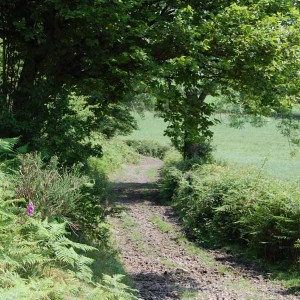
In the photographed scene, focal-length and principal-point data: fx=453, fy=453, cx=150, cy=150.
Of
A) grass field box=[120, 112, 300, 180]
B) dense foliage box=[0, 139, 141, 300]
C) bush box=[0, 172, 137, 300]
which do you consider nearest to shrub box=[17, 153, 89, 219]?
dense foliage box=[0, 139, 141, 300]

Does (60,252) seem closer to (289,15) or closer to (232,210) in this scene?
(289,15)

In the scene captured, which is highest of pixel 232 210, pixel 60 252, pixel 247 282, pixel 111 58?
pixel 111 58

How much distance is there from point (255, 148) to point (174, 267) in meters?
33.8

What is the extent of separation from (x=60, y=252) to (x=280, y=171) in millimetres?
23981

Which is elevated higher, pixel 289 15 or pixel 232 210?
pixel 289 15

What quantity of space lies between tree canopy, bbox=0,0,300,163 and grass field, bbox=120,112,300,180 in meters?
11.1

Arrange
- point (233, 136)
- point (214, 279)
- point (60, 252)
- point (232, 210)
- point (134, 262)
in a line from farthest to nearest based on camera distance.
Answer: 1. point (233, 136)
2. point (232, 210)
3. point (134, 262)
4. point (214, 279)
5. point (60, 252)

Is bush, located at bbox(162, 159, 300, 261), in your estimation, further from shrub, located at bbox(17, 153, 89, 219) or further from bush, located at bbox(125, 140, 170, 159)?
bush, located at bbox(125, 140, 170, 159)

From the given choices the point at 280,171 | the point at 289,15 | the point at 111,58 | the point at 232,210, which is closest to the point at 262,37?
the point at 289,15

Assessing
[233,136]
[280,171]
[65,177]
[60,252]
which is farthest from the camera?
[233,136]

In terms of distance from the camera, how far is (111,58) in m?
9.92

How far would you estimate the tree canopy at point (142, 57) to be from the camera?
31.6 ft

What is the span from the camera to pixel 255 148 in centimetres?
4431

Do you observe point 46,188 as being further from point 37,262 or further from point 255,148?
point 255,148
